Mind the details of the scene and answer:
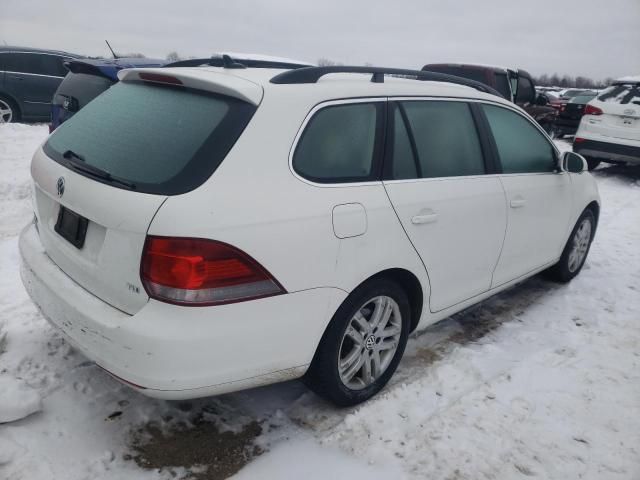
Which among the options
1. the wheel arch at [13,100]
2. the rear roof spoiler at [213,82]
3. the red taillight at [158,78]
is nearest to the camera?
the rear roof spoiler at [213,82]

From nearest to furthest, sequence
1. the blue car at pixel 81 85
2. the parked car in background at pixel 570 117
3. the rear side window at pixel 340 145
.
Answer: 1. the rear side window at pixel 340 145
2. the blue car at pixel 81 85
3. the parked car in background at pixel 570 117

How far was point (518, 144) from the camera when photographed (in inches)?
149

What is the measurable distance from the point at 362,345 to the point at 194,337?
105 centimetres

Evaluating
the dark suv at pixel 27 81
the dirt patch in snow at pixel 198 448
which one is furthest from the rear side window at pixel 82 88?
the dark suv at pixel 27 81

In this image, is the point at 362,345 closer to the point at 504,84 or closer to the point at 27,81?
→ the point at 504,84

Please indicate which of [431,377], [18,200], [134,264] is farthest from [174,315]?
[18,200]

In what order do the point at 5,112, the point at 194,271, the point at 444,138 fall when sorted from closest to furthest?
the point at 194,271, the point at 444,138, the point at 5,112

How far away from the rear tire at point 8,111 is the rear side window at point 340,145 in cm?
998

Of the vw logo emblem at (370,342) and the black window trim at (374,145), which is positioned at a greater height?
the black window trim at (374,145)

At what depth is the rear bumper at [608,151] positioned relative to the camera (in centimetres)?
910

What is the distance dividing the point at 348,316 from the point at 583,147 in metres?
8.93

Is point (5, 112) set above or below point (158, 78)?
below

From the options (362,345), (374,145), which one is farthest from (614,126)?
(362,345)

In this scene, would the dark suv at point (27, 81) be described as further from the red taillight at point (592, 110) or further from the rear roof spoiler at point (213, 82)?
the red taillight at point (592, 110)
